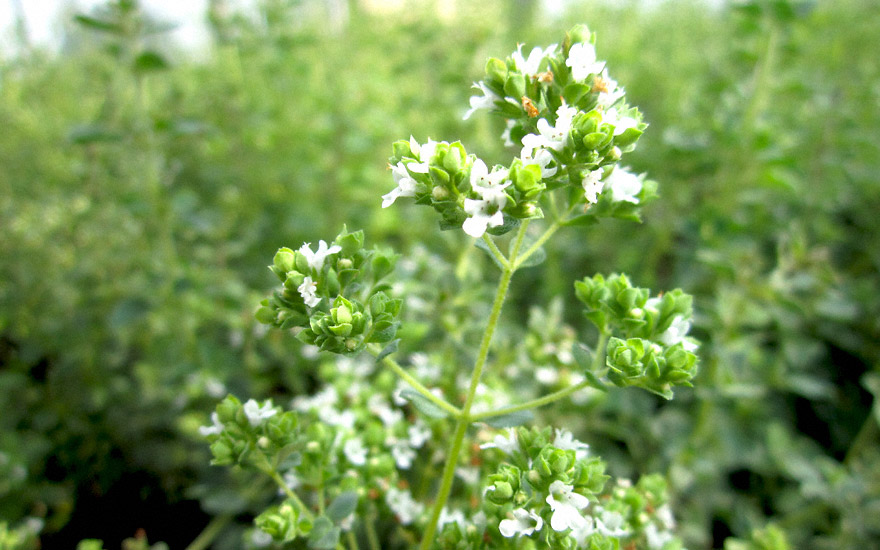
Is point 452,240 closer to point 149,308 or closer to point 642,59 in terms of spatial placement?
point 149,308

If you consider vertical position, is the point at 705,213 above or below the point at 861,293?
above

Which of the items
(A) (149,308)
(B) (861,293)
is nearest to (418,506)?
(A) (149,308)

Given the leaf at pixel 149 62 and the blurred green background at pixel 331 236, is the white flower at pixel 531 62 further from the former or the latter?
the leaf at pixel 149 62

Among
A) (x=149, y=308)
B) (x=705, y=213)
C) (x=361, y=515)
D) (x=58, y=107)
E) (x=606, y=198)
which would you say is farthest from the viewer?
(x=58, y=107)

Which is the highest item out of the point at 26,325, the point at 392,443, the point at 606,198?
the point at 606,198

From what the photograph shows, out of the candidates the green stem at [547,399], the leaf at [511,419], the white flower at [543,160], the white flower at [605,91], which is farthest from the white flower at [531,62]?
the leaf at [511,419]

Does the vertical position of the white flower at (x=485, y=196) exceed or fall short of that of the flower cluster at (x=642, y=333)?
it exceeds it
